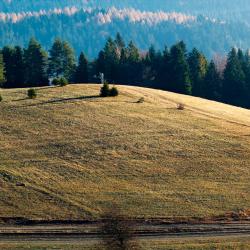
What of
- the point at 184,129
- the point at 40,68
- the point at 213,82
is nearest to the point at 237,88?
the point at 213,82

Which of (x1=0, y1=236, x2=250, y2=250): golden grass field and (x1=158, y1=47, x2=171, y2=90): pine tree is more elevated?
(x1=158, y1=47, x2=171, y2=90): pine tree

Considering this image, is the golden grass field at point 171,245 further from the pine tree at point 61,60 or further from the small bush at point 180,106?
the pine tree at point 61,60

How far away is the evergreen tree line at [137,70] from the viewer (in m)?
117

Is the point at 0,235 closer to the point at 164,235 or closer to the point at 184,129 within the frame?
the point at 164,235

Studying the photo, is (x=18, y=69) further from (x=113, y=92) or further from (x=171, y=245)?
(x=171, y=245)

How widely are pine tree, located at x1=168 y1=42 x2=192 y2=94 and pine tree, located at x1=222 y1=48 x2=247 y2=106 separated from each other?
24.2ft

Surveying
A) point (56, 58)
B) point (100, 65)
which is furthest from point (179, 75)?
point (56, 58)

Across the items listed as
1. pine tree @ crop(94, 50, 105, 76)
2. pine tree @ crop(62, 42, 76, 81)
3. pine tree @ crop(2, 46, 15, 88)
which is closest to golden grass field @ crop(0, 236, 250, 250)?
pine tree @ crop(2, 46, 15, 88)

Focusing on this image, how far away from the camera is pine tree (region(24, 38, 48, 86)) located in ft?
381

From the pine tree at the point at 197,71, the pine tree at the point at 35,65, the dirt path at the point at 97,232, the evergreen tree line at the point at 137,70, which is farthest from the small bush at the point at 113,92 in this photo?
the dirt path at the point at 97,232

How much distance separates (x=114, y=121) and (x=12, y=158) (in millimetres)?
15705

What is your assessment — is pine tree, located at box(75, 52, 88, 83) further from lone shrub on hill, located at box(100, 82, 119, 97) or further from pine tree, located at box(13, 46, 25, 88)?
lone shrub on hill, located at box(100, 82, 119, 97)

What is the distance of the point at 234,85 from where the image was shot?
120 m

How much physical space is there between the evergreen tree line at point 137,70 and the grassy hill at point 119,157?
25.7 metres
